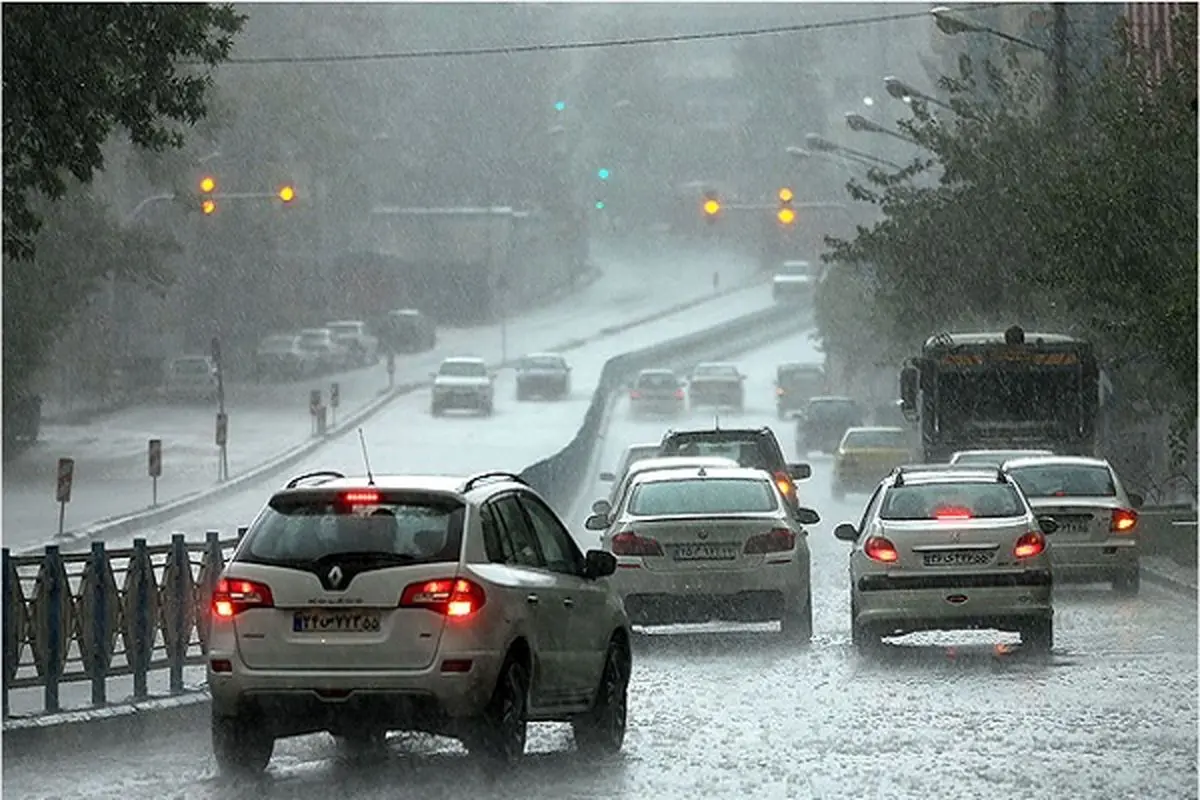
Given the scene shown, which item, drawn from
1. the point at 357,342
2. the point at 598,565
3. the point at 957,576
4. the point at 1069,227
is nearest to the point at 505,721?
the point at 598,565

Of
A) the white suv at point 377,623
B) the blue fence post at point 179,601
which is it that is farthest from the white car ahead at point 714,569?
the white suv at point 377,623

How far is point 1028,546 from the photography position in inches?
895

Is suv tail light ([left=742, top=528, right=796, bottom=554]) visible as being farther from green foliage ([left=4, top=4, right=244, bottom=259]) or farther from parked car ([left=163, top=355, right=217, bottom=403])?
parked car ([left=163, top=355, right=217, bottom=403])

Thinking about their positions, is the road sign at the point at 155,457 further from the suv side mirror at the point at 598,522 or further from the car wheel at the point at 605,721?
the car wheel at the point at 605,721

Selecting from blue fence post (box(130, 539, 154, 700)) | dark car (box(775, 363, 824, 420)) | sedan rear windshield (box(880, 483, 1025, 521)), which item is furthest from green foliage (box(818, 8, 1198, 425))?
blue fence post (box(130, 539, 154, 700))

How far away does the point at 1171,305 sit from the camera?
108 feet

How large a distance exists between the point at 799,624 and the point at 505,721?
10.3m

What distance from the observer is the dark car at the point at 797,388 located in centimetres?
9388

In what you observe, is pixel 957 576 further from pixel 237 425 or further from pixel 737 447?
pixel 237 425

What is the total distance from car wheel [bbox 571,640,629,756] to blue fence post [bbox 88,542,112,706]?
10.2 ft

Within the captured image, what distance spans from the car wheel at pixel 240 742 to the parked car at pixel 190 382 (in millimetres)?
76796

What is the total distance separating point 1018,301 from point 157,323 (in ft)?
197

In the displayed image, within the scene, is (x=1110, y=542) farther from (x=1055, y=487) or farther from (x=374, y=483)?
(x=374, y=483)

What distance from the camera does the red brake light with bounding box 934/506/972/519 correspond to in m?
23.3
